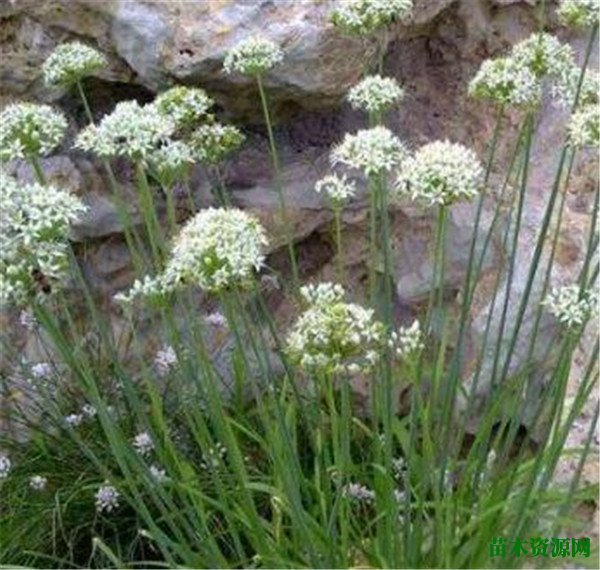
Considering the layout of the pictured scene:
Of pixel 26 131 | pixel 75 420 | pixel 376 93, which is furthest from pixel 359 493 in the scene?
pixel 26 131

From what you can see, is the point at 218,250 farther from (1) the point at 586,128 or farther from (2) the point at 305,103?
(2) the point at 305,103

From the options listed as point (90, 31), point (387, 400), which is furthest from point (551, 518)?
point (90, 31)

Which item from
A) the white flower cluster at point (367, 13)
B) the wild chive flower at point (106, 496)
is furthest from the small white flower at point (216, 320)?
the white flower cluster at point (367, 13)

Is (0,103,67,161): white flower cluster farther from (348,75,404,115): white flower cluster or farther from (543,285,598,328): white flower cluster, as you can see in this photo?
(543,285,598,328): white flower cluster

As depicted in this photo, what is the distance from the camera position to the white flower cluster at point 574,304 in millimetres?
2148

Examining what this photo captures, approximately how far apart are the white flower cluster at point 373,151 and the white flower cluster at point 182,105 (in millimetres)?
453

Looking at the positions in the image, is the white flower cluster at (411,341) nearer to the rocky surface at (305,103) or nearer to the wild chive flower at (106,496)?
the rocky surface at (305,103)

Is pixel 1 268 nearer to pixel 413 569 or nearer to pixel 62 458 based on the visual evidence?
pixel 413 569

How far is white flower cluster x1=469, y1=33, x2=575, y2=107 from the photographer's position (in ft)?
7.77

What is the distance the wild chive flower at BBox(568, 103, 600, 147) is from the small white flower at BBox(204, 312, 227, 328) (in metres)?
1.45

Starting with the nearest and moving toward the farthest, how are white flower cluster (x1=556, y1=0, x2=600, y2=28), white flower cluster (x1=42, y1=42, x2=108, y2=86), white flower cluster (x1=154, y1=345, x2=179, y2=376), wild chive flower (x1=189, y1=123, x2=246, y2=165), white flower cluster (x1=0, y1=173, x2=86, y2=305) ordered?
1. white flower cluster (x1=0, y1=173, x2=86, y2=305)
2. white flower cluster (x1=556, y1=0, x2=600, y2=28)
3. white flower cluster (x1=42, y1=42, x2=108, y2=86)
4. wild chive flower (x1=189, y1=123, x2=246, y2=165)
5. white flower cluster (x1=154, y1=345, x2=179, y2=376)

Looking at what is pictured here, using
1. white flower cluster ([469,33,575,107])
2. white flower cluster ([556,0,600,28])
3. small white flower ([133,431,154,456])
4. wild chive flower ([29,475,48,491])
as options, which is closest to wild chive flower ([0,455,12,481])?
wild chive flower ([29,475,48,491])

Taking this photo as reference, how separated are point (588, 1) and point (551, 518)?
3.41 ft

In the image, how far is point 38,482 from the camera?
326 cm
